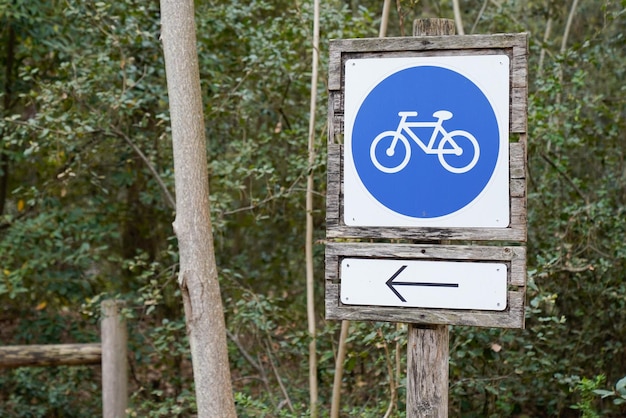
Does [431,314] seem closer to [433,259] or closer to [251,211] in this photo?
[433,259]

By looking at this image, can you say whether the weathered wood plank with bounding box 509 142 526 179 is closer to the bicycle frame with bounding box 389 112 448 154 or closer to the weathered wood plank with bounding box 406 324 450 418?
the bicycle frame with bounding box 389 112 448 154

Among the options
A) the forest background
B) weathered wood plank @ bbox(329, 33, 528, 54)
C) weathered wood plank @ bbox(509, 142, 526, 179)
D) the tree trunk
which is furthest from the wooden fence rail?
weathered wood plank @ bbox(509, 142, 526, 179)

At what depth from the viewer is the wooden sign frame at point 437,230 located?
102 inches

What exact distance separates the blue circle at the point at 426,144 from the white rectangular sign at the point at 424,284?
18 centimetres

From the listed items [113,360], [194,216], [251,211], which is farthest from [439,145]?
[251,211]

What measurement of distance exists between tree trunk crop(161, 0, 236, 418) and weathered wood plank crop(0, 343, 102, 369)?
1.40m

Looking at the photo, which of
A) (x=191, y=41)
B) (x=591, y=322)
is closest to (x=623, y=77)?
(x=591, y=322)

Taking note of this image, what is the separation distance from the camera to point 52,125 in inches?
235

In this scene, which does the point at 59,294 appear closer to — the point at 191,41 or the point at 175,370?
the point at 175,370

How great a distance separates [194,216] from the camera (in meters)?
4.20

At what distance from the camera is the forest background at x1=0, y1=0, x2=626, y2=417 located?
5.65 meters

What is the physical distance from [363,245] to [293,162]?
3272mm

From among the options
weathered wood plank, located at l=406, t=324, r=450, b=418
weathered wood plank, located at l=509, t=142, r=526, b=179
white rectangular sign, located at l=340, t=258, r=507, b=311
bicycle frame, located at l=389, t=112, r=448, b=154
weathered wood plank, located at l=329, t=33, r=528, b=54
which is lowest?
weathered wood plank, located at l=406, t=324, r=450, b=418

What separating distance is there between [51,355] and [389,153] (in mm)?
3590
